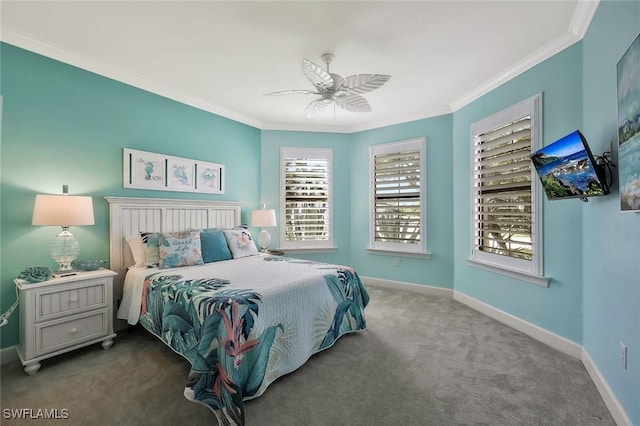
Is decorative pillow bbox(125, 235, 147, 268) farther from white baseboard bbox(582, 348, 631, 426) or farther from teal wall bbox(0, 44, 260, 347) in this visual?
white baseboard bbox(582, 348, 631, 426)

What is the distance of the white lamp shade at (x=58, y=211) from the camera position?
7.31 feet

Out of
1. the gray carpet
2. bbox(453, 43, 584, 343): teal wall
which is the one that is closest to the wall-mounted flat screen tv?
bbox(453, 43, 584, 343): teal wall

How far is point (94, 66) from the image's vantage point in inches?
109

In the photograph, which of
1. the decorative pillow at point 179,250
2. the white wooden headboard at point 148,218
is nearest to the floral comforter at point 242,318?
the decorative pillow at point 179,250

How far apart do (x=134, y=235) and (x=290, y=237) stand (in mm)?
2321

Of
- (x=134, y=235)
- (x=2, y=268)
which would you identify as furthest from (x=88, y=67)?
(x=2, y=268)

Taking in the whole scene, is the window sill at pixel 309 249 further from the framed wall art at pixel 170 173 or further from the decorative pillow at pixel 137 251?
the decorative pillow at pixel 137 251

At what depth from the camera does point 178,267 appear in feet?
9.19

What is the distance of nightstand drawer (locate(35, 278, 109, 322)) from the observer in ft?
7.10

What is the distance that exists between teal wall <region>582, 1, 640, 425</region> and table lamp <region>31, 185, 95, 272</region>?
3.86 m

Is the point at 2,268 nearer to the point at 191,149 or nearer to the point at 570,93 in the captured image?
the point at 191,149

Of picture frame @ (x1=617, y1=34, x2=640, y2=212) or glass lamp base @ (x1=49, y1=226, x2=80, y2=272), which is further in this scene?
glass lamp base @ (x1=49, y1=226, x2=80, y2=272)

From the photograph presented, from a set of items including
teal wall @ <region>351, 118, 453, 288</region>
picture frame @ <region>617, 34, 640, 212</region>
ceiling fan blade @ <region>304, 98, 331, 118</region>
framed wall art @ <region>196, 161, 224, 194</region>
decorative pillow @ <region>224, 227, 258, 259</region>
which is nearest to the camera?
picture frame @ <region>617, 34, 640, 212</region>

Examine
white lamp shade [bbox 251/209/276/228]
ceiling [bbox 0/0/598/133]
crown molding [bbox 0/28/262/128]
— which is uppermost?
ceiling [bbox 0/0/598/133]
